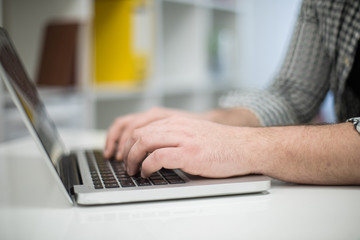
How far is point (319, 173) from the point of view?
591 mm

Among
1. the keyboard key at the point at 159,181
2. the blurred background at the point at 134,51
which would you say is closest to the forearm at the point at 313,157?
the keyboard key at the point at 159,181

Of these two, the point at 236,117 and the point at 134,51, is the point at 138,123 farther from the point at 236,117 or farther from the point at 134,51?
the point at 134,51

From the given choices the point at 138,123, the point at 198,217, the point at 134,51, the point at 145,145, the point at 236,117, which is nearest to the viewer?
the point at 198,217

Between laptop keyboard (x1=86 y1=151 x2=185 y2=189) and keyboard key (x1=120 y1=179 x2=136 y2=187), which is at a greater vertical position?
keyboard key (x1=120 y1=179 x2=136 y2=187)

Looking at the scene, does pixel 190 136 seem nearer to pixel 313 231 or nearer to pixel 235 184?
pixel 235 184

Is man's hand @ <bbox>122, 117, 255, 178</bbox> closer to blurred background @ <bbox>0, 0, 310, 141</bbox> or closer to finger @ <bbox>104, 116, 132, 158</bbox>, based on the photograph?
finger @ <bbox>104, 116, 132, 158</bbox>

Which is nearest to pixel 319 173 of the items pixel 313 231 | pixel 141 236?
pixel 313 231

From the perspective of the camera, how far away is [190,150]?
1.84 ft

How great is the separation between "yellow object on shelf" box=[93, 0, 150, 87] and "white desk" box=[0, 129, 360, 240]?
1.61m

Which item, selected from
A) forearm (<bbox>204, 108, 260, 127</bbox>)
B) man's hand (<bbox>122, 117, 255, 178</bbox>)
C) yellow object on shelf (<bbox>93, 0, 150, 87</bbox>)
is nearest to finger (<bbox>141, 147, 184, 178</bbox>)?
man's hand (<bbox>122, 117, 255, 178</bbox>)

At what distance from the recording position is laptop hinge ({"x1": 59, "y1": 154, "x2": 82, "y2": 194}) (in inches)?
22.5

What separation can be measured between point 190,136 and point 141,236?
0.19 metres

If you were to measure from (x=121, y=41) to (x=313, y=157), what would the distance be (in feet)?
5.66

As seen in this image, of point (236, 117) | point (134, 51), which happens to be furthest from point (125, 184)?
point (134, 51)
